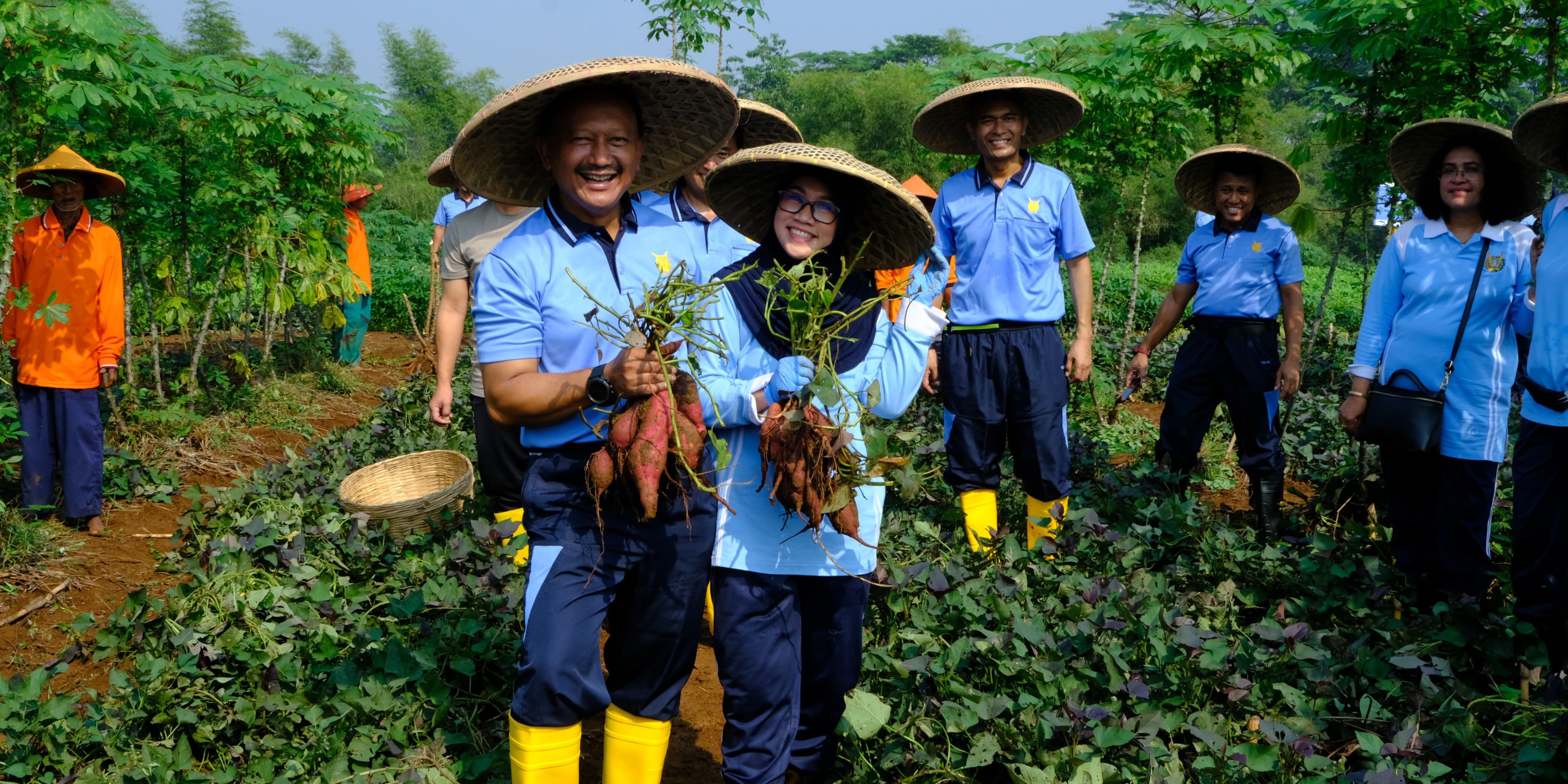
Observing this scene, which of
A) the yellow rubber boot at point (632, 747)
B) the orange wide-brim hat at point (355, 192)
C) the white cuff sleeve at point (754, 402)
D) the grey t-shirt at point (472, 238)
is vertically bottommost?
the yellow rubber boot at point (632, 747)

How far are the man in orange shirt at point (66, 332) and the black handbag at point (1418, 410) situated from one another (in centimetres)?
574

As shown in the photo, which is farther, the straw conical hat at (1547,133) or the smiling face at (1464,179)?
the smiling face at (1464,179)

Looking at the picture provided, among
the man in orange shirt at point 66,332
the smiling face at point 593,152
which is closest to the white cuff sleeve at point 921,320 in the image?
the smiling face at point 593,152

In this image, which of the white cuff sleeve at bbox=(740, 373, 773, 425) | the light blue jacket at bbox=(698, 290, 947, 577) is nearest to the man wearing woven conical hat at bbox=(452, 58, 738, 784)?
the light blue jacket at bbox=(698, 290, 947, 577)

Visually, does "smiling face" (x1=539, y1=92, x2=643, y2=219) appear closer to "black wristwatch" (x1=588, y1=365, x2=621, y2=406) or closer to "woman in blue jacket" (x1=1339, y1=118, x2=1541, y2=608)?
"black wristwatch" (x1=588, y1=365, x2=621, y2=406)

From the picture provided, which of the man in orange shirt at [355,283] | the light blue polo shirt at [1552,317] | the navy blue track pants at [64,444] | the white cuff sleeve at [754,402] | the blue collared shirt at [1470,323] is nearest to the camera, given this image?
the white cuff sleeve at [754,402]

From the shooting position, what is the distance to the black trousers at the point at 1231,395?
4789mm

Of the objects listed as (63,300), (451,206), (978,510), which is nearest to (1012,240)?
(978,510)

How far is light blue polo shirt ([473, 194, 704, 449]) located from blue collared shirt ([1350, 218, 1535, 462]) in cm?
280

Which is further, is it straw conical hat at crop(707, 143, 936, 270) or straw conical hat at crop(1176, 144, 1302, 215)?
straw conical hat at crop(1176, 144, 1302, 215)

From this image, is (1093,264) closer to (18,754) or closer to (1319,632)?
(1319,632)

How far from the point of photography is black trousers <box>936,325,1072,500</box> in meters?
4.42

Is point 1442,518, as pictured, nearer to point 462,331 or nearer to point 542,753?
point 542,753

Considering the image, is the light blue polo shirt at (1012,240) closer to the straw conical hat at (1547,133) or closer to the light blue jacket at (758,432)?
the straw conical hat at (1547,133)
